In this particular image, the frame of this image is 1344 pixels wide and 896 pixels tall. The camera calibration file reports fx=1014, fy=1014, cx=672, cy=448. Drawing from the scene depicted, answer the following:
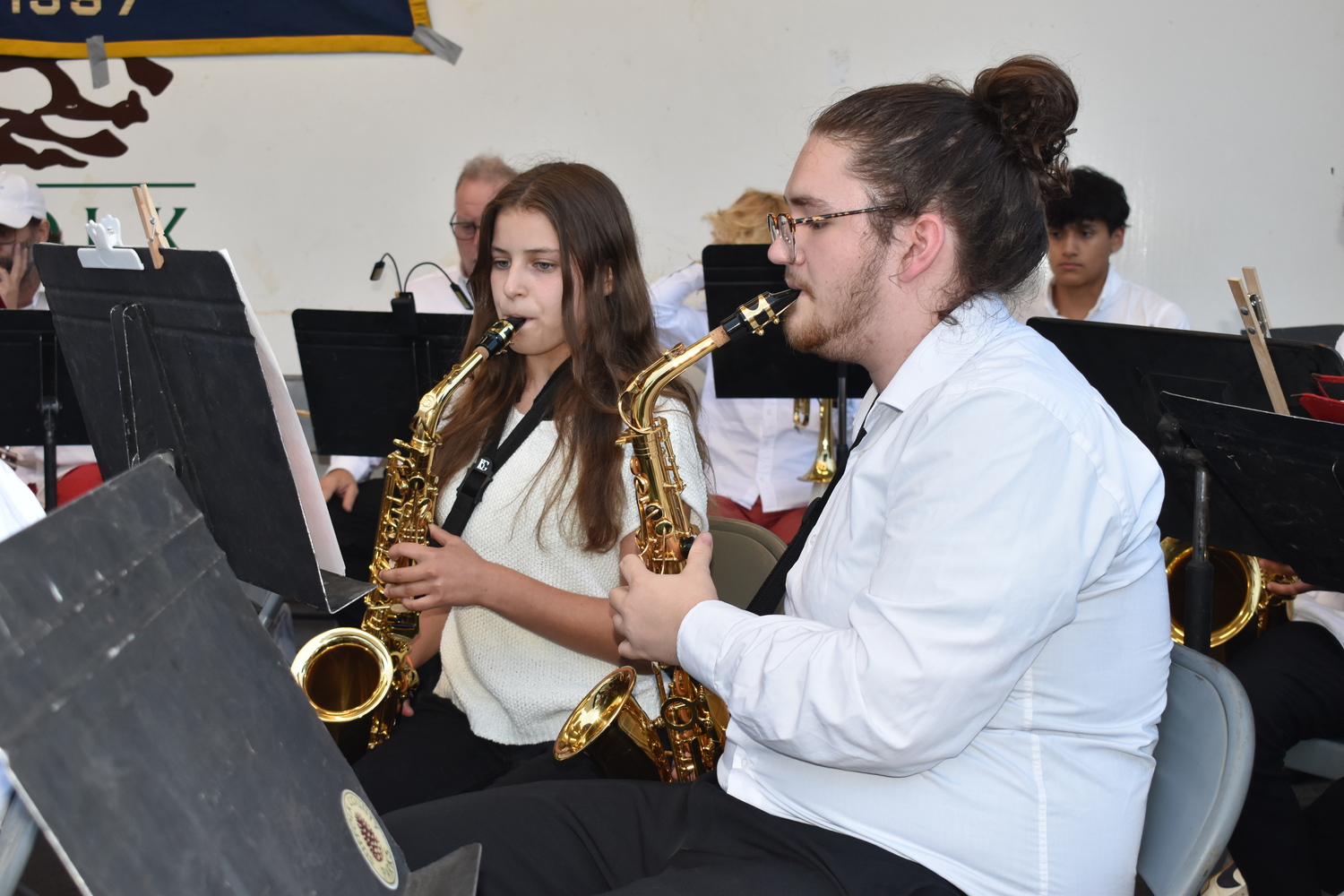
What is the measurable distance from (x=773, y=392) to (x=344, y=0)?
261 centimetres

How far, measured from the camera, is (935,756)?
109cm

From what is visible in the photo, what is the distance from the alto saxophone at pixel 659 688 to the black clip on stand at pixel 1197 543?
0.79 metres

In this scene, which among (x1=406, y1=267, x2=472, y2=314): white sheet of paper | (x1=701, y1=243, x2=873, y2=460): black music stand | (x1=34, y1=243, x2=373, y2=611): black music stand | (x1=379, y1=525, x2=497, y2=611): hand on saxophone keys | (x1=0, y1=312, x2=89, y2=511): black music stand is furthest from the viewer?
(x1=406, y1=267, x2=472, y2=314): white sheet of paper

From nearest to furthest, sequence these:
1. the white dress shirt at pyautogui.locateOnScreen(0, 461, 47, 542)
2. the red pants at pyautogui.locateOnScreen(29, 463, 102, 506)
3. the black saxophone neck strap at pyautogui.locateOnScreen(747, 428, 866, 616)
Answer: the white dress shirt at pyautogui.locateOnScreen(0, 461, 47, 542), the black saxophone neck strap at pyautogui.locateOnScreen(747, 428, 866, 616), the red pants at pyautogui.locateOnScreen(29, 463, 102, 506)

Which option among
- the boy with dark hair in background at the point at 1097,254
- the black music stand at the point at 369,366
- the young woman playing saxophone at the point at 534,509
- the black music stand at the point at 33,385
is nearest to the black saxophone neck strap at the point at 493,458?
the young woman playing saxophone at the point at 534,509

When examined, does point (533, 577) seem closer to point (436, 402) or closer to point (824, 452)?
point (436, 402)

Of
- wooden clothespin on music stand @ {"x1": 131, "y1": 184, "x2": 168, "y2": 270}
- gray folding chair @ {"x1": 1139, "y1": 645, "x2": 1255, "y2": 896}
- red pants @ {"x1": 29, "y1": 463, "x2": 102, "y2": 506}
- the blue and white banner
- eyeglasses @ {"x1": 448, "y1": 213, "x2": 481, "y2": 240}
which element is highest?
the blue and white banner

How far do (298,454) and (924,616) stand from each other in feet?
2.99

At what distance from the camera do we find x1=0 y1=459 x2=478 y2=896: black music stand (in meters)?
0.59

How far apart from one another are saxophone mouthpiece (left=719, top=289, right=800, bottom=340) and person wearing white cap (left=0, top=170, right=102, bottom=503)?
105 inches

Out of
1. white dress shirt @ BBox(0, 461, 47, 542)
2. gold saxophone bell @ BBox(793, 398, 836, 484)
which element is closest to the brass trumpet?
gold saxophone bell @ BBox(793, 398, 836, 484)

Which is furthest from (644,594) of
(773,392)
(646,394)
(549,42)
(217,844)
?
(549,42)

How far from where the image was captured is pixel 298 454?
146cm

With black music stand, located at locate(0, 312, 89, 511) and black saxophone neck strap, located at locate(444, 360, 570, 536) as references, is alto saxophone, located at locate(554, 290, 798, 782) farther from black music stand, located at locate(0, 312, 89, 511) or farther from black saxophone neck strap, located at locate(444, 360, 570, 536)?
black music stand, located at locate(0, 312, 89, 511)
